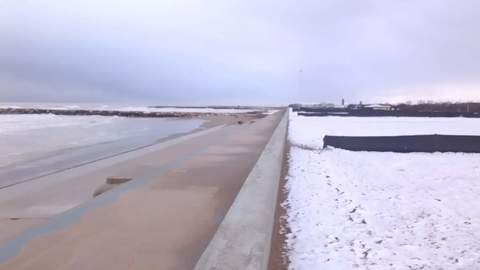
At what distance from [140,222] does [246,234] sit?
6.86 feet

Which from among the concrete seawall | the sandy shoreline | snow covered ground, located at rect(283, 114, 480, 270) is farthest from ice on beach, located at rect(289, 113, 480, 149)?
the concrete seawall

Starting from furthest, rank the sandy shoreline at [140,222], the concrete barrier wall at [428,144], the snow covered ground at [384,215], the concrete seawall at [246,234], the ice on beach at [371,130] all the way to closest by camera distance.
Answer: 1. the ice on beach at [371,130]
2. the concrete barrier wall at [428,144]
3. the snow covered ground at [384,215]
4. the sandy shoreline at [140,222]
5. the concrete seawall at [246,234]

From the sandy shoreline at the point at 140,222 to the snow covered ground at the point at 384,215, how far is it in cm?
118

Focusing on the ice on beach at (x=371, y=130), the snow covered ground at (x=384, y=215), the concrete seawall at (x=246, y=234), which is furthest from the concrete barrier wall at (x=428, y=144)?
the concrete seawall at (x=246, y=234)

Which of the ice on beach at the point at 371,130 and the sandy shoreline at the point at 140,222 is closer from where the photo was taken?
the sandy shoreline at the point at 140,222

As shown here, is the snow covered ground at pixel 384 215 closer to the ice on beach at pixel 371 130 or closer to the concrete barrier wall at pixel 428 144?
the concrete barrier wall at pixel 428 144

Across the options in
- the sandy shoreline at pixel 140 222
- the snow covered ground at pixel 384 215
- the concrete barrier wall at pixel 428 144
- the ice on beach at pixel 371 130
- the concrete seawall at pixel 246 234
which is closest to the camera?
the concrete seawall at pixel 246 234

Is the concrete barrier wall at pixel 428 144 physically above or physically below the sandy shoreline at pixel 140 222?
above

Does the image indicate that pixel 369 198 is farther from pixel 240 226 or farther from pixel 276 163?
pixel 240 226

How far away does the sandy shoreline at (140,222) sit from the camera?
466cm

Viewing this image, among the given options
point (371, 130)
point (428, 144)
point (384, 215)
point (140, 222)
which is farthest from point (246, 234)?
point (371, 130)

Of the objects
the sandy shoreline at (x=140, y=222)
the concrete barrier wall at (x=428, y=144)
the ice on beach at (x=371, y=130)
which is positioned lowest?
the ice on beach at (x=371, y=130)

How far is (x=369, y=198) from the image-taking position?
8070mm

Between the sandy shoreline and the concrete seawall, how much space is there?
1.51 feet
